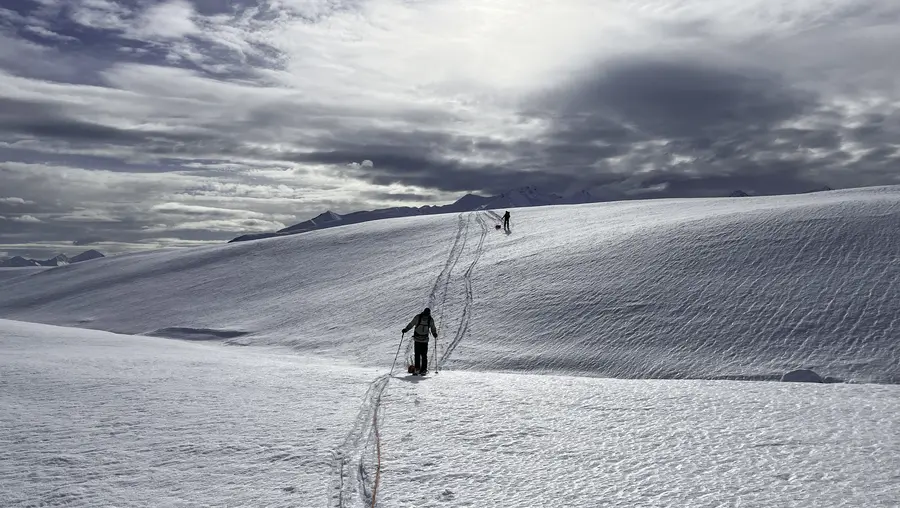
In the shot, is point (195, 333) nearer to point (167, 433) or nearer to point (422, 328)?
point (422, 328)

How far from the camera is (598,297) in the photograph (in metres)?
23.8

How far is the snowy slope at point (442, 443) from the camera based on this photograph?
7195mm

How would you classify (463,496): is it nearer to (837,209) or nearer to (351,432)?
(351,432)

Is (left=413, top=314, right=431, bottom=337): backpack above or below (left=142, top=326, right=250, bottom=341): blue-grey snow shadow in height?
above

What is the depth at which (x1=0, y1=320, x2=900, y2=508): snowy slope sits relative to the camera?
23.6 ft

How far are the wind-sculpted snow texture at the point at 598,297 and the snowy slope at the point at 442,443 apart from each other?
5396 millimetres

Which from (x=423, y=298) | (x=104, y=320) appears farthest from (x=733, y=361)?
(x=104, y=320)

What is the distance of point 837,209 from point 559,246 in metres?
12.9

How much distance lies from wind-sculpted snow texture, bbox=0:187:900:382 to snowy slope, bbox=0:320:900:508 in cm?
540

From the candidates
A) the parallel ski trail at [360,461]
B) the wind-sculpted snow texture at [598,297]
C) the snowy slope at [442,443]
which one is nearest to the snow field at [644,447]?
Answer: the snowy slope at [442,443]

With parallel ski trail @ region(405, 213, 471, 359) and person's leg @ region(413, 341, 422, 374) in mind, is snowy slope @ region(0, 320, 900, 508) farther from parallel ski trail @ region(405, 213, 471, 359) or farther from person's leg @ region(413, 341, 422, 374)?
parallel ski trail @ region(405, 213, 471, 359)

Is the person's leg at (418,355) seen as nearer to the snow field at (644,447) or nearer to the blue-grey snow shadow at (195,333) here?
the snow field at (644,447)

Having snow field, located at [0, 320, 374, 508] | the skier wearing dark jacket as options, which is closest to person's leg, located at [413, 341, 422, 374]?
the skier wearing dark jacket

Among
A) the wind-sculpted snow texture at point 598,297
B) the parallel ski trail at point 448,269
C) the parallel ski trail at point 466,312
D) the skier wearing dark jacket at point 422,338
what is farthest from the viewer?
the parallel ski trail at point 448,269
